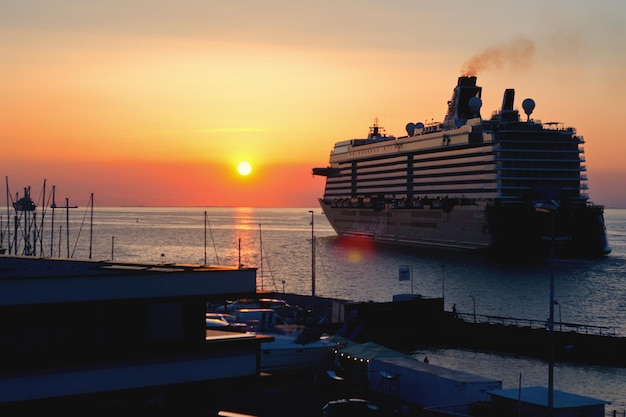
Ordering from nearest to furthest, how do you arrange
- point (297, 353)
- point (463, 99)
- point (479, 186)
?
point (297, 353) < point (479, 186) < point (463, 99)

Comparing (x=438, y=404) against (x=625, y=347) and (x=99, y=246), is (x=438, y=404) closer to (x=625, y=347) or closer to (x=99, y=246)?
(x=625, y=347)

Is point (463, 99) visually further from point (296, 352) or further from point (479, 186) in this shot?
point (296, 352)

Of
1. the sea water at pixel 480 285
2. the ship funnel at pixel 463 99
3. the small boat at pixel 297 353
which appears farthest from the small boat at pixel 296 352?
the ship funnel at pixel 463 99

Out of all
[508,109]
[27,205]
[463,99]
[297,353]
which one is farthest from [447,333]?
[463,99]

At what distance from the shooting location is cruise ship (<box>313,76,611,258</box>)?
95.4m

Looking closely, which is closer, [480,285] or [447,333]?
[447,333]

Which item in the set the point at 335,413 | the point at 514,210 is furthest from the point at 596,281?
the point at 335,413

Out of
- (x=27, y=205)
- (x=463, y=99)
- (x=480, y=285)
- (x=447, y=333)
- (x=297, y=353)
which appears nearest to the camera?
(x=297, y=353)

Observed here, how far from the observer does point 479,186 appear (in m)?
105

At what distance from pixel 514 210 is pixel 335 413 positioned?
2933 inches

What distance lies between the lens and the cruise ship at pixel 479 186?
313 ft

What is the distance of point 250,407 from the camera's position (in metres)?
25.2

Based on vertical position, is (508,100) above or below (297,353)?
above

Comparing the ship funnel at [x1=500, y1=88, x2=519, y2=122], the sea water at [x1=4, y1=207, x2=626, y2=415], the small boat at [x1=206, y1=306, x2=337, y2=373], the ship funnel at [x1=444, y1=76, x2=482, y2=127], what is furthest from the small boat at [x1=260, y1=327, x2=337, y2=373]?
the ship funnel at [x1=444, y1=76, x2=482, y2=127]
